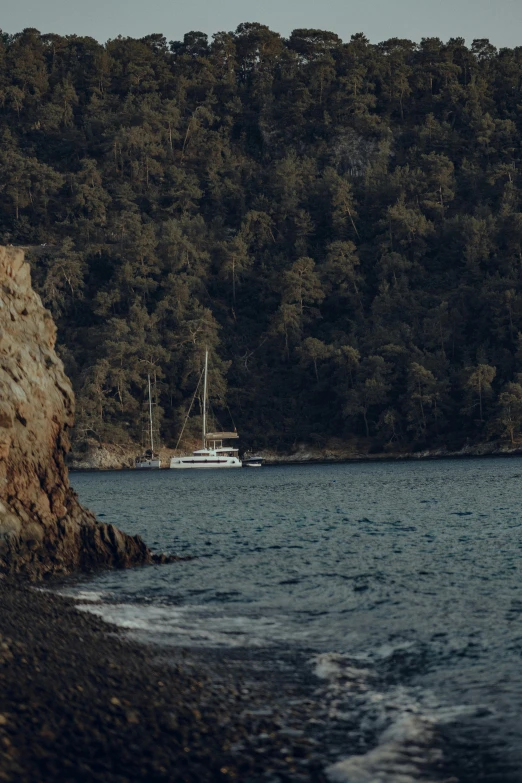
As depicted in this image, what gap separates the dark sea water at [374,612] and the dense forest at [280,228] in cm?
7284

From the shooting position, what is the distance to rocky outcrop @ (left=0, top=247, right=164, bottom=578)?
21.2 meters

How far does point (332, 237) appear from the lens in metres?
138

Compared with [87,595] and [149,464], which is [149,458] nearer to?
[149,464]

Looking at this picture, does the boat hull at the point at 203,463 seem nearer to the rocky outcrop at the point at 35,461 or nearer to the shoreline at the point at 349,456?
the shoreline at the point at 349,456

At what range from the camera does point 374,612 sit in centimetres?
1680

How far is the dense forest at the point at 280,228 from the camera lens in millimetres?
112688

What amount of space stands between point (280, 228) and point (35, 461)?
4738 inches

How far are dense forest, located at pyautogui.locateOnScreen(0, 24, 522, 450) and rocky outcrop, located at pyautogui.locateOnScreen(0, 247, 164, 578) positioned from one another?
8321 centimetres

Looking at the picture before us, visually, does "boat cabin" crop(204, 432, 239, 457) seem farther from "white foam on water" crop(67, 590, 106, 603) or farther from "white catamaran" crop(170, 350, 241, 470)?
"white foam on water" crop(67, 590, 106, 603)

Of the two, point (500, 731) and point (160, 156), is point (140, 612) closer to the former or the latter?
point (500, 731)

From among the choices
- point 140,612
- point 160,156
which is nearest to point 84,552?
point 140,612

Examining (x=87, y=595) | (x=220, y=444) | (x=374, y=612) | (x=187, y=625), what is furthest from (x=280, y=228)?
(x=187, y=625)

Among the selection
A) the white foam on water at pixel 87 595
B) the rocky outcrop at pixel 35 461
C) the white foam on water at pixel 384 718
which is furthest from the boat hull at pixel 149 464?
the white foam on water at pixel 384 718

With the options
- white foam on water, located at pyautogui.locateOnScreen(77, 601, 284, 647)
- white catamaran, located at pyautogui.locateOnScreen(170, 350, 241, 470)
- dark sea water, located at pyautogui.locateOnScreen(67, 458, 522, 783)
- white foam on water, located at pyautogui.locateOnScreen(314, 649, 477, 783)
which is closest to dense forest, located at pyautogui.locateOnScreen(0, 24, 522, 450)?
white catamaran, located at pyautogui.locateOnScreen(170, 350, 241, 470)
